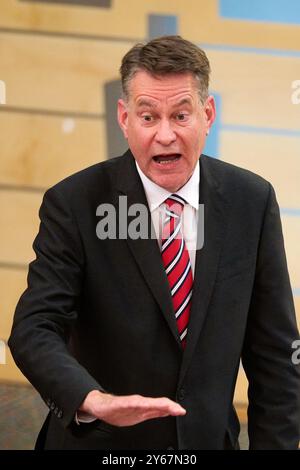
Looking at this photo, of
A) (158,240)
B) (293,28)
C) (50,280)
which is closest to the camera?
(50,280)

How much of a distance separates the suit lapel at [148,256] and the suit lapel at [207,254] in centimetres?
5

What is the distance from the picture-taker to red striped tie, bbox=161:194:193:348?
1.94 m

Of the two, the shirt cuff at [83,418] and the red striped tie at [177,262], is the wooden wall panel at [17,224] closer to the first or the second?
the red striped tie at [177,262]

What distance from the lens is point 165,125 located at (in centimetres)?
187

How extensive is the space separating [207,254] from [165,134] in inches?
12.0

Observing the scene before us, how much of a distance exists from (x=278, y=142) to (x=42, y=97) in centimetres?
106

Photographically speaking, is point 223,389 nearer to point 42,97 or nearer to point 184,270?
point 184,270

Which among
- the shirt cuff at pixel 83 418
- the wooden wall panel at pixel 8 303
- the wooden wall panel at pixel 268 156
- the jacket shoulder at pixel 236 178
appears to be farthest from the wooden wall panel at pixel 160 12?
the shirt cuff at pixel 83 418

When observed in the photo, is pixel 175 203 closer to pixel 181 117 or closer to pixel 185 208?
pixel 185 208

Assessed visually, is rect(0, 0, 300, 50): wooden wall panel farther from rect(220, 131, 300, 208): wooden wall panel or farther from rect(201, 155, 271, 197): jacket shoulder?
rect(201, 155, 271, 197): jacket shoulder

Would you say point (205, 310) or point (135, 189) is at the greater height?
point (135, 189)

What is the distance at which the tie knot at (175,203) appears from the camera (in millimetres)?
2000

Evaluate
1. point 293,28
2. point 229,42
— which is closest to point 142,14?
point 229,42

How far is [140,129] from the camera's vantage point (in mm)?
1892
